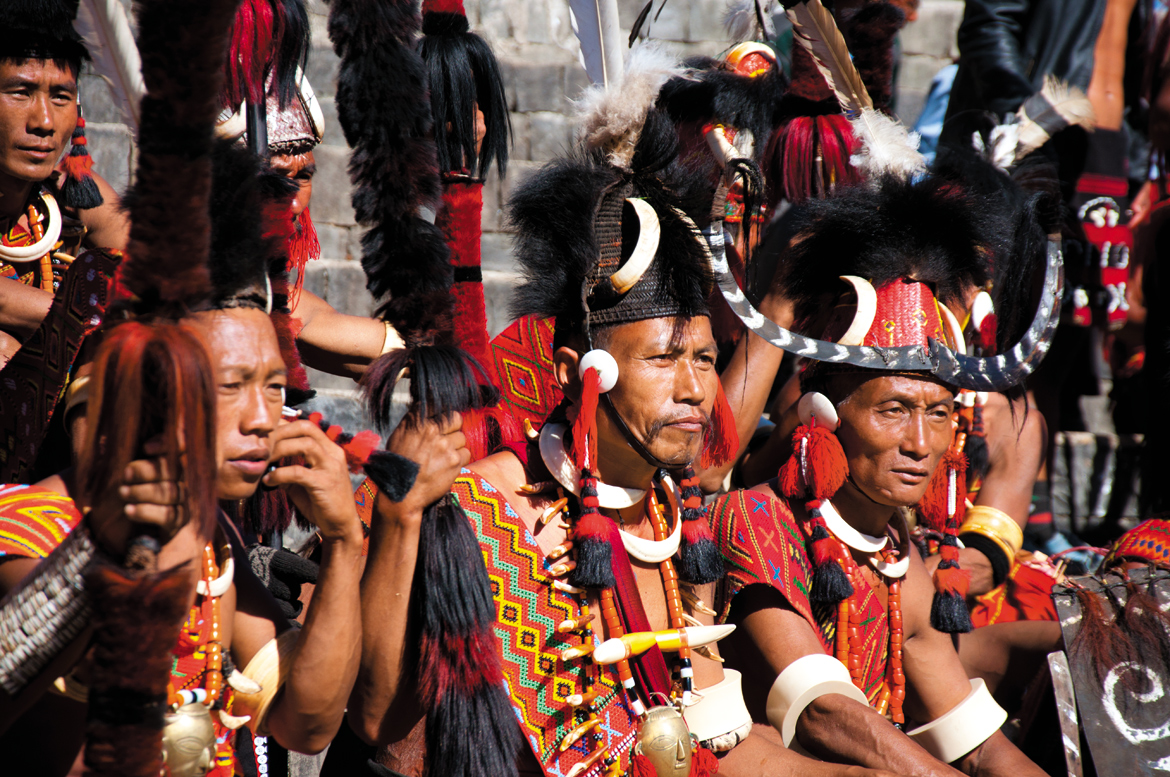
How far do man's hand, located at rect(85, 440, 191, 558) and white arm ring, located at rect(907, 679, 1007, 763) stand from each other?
2768 millimetres

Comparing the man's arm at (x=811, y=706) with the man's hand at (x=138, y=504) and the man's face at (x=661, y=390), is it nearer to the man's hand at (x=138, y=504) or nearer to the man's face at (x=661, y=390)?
the man's face at (x=661, y=390)

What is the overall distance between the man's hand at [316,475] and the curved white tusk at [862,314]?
1965mm

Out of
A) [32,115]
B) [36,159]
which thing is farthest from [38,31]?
[36,159]

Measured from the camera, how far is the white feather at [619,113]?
3.17m

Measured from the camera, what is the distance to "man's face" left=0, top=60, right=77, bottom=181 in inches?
136

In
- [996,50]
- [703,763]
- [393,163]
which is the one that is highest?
[996,50]

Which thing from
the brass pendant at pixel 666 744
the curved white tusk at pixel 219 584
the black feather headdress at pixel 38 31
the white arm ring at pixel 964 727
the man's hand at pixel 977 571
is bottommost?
the white arm ring at pixel 964 727

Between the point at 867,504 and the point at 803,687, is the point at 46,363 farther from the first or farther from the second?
the point at 867,504

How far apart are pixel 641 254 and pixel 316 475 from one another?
1.17 meters

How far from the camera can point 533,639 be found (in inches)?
113

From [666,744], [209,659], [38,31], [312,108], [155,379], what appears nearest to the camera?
[155,379]

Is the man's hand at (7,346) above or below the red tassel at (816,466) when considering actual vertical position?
above

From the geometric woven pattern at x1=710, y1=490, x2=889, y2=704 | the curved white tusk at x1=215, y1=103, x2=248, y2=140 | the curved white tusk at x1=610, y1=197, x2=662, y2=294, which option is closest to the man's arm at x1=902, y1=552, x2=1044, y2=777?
the geometric woven pattern at x1=710, y1=490, x2=889, y2=704

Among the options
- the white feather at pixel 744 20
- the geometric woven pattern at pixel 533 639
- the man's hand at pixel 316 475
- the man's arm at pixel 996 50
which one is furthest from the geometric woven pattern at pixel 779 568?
the man's arm at pixel 996 50
